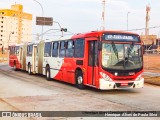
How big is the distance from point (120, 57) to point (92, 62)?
1385 mm

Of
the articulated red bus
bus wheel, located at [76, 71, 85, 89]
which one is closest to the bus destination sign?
the articulated red bus

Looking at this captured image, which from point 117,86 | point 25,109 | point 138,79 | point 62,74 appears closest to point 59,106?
point 25,109

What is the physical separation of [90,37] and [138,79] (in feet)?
9.75

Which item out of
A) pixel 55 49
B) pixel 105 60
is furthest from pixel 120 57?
pixel 55 49

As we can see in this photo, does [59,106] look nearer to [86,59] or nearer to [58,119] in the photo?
[58,119]

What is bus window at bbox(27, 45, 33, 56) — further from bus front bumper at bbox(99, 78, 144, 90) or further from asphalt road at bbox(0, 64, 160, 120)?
bus front bumper at bbox(99, 78, 144, 90)

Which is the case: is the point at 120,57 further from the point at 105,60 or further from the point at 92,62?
the point at 92,62

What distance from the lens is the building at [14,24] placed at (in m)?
135

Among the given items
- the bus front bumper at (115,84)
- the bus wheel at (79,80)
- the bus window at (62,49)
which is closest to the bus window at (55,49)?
the bus window at (62,49)

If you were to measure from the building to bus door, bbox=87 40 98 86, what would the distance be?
115864 millimetres

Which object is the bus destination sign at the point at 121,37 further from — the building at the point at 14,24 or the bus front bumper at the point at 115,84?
the building at the point at 14,24

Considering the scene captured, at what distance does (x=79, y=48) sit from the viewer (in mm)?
18812

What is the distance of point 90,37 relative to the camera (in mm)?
17641

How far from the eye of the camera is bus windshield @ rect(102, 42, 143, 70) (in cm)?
1650
